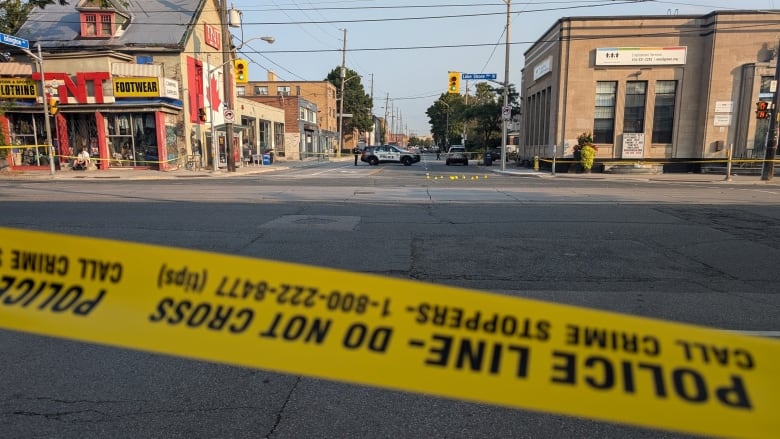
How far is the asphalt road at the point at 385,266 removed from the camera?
2.85 metres

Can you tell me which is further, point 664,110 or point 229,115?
point 664,110

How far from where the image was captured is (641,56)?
88.7 feet

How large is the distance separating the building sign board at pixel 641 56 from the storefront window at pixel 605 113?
1.28 meters

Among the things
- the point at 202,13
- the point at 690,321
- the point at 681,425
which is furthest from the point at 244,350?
the point at 202,13

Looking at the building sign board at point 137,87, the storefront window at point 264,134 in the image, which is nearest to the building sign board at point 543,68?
the building sign board at point 137,87

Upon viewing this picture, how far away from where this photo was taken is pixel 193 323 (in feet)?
5.59

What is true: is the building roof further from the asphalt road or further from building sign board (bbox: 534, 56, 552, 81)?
building sign board (bbox: 534, 56, 552, 81)

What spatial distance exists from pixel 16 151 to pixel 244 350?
1300 inches

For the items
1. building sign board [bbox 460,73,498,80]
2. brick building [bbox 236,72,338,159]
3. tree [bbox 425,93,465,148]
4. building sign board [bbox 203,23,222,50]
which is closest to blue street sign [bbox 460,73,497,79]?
building sign board [bbox 460,73,498,80]

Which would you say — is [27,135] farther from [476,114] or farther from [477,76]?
[476,114]

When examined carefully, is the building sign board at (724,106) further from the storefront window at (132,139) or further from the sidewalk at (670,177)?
the storefront window at (132,139)

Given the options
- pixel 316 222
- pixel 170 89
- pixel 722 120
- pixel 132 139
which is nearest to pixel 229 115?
pixel 170 89

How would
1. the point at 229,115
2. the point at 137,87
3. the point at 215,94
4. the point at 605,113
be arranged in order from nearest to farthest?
the point at 229,115 → the point at 137,87 → the point at 605,113 → the point at 215,94

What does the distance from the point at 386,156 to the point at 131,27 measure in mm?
19724
